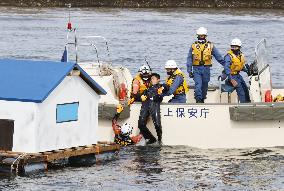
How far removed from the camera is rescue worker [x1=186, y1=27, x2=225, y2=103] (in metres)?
20.1

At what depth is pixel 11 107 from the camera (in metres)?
16.5

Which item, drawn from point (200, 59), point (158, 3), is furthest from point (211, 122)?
point (158, 3)

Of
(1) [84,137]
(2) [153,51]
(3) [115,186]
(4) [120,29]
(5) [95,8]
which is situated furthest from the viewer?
(5) [95,8]

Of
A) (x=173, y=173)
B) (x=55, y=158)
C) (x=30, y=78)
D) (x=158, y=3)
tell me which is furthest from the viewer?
(x=158, y=3)

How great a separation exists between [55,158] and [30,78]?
145 centimetres

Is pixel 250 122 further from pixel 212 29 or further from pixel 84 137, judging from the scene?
pixel 212 29

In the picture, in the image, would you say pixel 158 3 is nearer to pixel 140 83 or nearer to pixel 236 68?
pixel 236 68

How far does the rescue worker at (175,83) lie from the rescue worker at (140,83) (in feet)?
1.31

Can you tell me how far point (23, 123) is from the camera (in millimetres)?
16453

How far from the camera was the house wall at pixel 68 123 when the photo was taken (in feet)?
54.4

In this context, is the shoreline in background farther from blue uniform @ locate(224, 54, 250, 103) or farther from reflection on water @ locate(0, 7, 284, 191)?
blue uniform @ locate(224, 54, 250, 103)

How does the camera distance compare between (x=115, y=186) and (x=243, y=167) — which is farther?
(x=243, y=167)

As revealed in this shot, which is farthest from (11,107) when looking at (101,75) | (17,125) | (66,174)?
(101,75)

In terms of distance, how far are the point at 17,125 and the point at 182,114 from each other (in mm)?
4079
